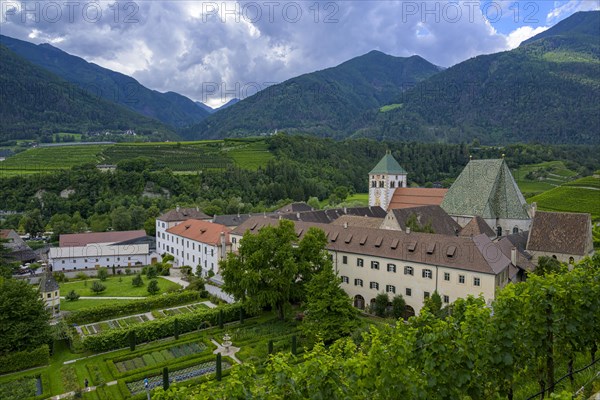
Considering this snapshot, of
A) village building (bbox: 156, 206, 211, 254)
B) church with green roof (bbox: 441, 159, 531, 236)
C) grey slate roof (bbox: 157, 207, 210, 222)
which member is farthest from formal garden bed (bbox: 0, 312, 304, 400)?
grey slate roof (bbox: 157, 207, 210, 222)

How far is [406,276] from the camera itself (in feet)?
134

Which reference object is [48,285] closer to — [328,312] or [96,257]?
[96,257]

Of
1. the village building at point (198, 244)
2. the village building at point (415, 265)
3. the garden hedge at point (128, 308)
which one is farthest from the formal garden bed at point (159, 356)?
the village building at point (198, 244)

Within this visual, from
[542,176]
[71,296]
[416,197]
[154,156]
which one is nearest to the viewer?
[71,296]

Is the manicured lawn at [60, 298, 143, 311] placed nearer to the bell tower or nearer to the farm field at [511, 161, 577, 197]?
the bell tower

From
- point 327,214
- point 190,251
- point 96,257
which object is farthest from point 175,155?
point 327,214

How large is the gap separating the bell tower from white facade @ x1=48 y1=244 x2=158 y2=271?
4572cm

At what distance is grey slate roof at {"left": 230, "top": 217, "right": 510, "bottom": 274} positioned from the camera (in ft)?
124

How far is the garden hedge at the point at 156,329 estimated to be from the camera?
36.2 meters

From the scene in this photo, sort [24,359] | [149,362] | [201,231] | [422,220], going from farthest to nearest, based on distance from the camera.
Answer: [201,231] → [422,220] → [149,362] → [24,359]

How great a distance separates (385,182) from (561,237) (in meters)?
36.9

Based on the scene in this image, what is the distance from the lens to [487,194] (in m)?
61.8

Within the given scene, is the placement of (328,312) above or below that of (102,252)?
above

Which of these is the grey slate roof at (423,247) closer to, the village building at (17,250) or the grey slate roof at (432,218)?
the grey slate roof at (432,218)
